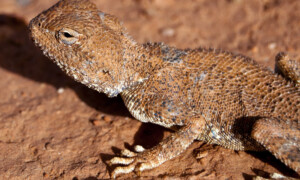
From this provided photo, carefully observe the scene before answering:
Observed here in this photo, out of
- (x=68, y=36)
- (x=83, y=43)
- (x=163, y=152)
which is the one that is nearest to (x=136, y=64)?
(x=83, y=43)

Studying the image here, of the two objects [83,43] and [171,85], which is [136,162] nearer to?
[171,85]

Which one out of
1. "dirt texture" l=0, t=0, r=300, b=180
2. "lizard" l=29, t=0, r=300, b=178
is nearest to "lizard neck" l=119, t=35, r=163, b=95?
"lizard" l=29, t=0, r=300, b=178

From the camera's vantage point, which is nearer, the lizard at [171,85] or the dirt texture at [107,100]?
the lizard at [171,85]

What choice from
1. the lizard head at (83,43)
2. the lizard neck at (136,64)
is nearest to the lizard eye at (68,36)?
the lizard head at (83,43)

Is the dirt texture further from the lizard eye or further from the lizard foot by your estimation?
the lizard eye

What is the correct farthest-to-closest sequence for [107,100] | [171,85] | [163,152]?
1. [107,100]
2. [171,85]
3. [163,152]

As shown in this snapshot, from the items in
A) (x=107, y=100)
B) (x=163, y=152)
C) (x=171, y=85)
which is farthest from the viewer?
(x=107, y=100)

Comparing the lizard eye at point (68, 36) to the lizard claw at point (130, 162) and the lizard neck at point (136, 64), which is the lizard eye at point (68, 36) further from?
the lizard claw at point (130, 162)
